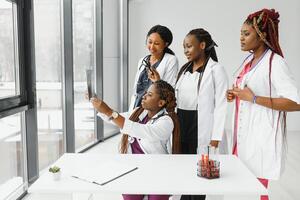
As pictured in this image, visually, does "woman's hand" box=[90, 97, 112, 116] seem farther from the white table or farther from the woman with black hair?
the woman with black hair

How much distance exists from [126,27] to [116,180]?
4.32 metres

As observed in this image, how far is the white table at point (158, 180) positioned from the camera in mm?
1365

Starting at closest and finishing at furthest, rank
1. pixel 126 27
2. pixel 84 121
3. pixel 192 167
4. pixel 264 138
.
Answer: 1. pixel 192 167
2. pixel 264 138
3. pixel 84 121
4. pixel 126 27

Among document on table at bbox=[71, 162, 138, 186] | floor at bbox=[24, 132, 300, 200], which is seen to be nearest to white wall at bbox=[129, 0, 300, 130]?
floor at bbox=[24, 132, 300, 200]

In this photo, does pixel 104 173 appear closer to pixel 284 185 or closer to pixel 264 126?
pixel 264 126

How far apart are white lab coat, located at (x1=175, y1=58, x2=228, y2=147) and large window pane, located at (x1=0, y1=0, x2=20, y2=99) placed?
1.54 metres

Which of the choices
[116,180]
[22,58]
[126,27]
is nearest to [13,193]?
[22,58]

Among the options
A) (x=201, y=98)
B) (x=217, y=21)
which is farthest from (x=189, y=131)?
(x=217, y=21)

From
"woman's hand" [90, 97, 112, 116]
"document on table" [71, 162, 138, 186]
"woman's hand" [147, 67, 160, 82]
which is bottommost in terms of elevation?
"document on table" [71, 162, 138, 186]

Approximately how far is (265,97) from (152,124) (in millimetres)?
671

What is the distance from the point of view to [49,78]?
350cm

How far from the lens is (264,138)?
1872 millimetres

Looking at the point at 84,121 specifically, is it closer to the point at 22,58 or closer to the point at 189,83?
the point at 22,58

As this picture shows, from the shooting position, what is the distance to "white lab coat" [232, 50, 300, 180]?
1812mm
